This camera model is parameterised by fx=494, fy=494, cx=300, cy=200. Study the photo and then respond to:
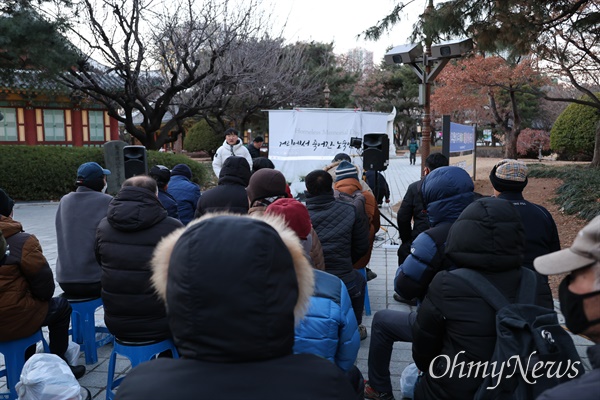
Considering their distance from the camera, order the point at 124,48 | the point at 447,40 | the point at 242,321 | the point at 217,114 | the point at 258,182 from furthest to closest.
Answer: the point at 217,114
the point at 124,48
the point at 447,40
the point at 258,182
the point at 242,321

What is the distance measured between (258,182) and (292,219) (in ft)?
2.60

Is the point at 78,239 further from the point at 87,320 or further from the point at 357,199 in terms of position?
the point at 357,199

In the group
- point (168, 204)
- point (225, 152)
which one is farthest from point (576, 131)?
point (168, 204)

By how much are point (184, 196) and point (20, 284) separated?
100 inches

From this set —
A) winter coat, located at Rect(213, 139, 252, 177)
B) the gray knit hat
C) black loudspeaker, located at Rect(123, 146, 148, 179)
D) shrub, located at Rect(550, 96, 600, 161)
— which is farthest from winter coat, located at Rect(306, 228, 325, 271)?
shrub, located at Rect(550, 96, 600, 161)

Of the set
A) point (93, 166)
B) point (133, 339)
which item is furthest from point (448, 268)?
point (93, 166)

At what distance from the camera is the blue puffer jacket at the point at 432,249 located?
2.86 metres

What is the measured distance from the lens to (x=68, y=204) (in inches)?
149

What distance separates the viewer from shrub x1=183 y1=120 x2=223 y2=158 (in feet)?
103

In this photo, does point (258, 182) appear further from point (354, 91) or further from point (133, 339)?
point (354, 91)

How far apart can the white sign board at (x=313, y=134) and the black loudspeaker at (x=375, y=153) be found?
11.3 feet

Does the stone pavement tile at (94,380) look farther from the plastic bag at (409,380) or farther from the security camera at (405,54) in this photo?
the security camera at (405,54)

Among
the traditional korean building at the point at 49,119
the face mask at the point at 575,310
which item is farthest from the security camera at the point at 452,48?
the traditional korean building at the point at 49,119

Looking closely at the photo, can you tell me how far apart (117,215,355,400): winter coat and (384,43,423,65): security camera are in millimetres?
8357
